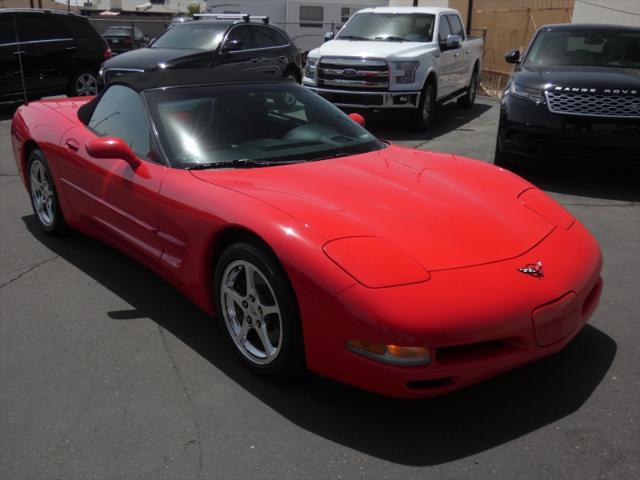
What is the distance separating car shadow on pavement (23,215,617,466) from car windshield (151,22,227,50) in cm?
933

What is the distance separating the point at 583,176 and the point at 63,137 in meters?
5.66

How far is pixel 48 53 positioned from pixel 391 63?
6515 millimetres

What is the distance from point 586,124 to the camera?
6996mm

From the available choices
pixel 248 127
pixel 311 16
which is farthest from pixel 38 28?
pixel 311 16

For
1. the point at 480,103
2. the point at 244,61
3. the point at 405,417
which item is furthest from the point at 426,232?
the point at 480,103

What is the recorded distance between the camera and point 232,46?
1216 cm

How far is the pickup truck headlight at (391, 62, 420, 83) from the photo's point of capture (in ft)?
33.5

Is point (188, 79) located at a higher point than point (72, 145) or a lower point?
higher

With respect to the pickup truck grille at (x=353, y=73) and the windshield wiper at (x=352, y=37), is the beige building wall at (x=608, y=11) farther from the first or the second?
the pickup truck grille at (x=353, y=73)

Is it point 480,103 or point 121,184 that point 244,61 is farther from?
A: point 121,184

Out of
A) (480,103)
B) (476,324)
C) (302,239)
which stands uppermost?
(302,239)

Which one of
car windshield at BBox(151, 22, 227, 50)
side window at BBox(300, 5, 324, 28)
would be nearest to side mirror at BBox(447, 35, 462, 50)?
car windshield at BBox(151, 22, 227, 50)

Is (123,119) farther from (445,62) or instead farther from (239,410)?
(445,62)

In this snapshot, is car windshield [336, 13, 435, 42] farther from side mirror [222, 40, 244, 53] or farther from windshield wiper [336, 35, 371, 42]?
side mirror [222, 40, 244, 53]
